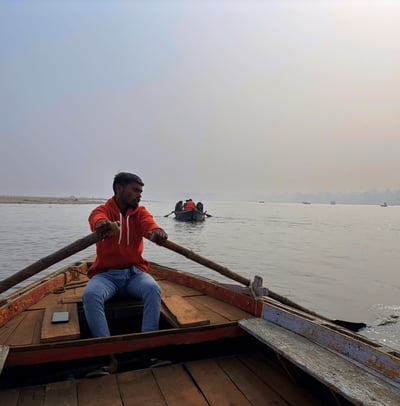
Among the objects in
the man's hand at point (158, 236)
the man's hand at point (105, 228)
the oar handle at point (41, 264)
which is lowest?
the oar handle at point (41, 264)

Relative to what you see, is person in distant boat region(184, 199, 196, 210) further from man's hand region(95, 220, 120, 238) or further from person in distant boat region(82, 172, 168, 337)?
man's hand region(95, 220, 120, 238)

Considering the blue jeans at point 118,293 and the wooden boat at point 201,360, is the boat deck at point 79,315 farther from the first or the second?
the blue jeans at point 118,293

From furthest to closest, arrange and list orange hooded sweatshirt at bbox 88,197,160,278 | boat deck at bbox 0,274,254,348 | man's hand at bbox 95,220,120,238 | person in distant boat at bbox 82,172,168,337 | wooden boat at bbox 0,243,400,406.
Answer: orange hooded sweatshirt at bbox 88,197,160,278 → person in distant boat at bbox 82,172,168,337 → man's hand at bbox 95,220,120,238 → boat deck at bbox 0,274,254,348 → wooden boat at bbox 0,243,400,406

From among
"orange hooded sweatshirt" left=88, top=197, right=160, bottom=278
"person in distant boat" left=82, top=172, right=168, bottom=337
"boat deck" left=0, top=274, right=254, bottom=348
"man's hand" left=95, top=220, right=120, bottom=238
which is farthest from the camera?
"orange hooded sweatshirt" left=88, top=197, right=160, bottom=278

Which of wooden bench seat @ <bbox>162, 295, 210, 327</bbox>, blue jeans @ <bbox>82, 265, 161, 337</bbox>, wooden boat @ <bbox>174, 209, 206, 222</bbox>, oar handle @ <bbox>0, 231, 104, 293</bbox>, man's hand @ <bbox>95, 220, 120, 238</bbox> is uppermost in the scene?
man's hand @ <bbox>95, 220, 120, 238</bbox>

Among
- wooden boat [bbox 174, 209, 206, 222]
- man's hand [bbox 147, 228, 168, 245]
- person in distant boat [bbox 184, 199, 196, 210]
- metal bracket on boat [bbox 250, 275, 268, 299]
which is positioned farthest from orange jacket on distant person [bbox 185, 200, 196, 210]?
man's hand [bbox 147, 228, 168, 245]

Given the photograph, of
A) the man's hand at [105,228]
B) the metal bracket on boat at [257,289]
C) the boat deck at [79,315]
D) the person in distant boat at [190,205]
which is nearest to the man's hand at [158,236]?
the man's hand at [105,228]

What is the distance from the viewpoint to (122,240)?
10.4 feet

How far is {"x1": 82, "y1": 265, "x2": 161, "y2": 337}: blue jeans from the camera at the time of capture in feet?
8.81

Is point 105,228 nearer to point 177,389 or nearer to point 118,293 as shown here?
point 118,293

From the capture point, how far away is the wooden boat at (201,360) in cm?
200

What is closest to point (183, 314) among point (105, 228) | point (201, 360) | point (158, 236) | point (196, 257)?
point (201, 360)

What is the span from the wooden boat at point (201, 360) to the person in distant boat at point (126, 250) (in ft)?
0.81

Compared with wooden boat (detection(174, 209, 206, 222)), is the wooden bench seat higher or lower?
higher
